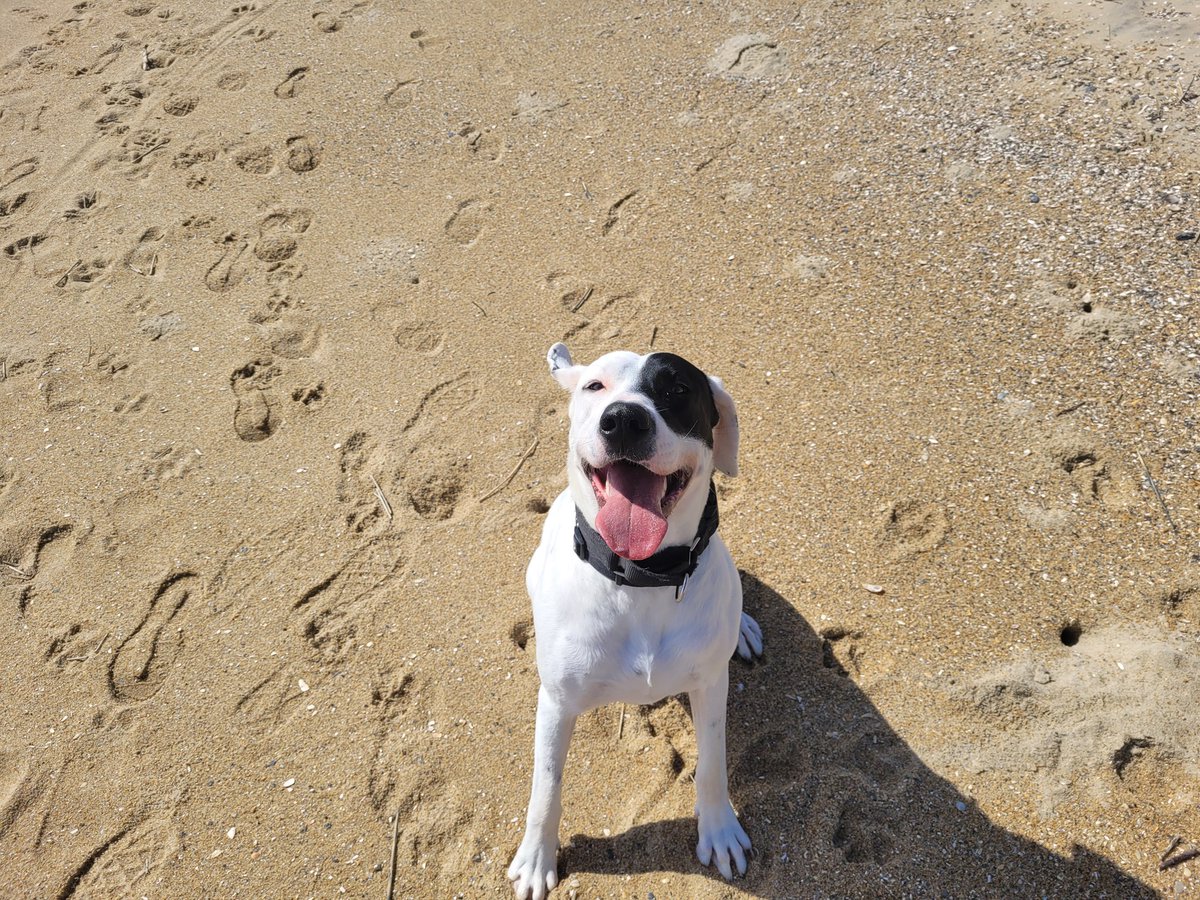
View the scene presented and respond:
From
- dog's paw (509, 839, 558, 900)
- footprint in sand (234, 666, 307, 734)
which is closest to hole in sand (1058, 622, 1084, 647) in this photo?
A: dog's paw (509, 839, 558, 900)

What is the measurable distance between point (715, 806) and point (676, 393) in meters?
1.52

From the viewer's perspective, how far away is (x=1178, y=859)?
9.01 feet

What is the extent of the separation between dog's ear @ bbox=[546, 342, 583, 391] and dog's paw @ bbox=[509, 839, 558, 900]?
161 centimetres

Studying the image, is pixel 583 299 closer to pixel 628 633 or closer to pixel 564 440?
pixel 564 440

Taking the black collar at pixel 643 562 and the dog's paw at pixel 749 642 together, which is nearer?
the black collar at pixel 643 562

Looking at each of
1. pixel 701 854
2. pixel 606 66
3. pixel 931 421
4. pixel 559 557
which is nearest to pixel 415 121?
pixel 606 66

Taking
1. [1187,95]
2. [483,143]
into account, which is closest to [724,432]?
[483,143]

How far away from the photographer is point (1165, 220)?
454 cm

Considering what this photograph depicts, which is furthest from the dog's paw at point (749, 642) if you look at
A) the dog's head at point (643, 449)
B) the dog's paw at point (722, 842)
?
the dog's head at point (643, 449)

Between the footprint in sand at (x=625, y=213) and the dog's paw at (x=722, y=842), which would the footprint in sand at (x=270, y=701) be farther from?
the footprint in sand at (x=625, y=213)

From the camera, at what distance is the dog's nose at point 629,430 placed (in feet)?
6.98

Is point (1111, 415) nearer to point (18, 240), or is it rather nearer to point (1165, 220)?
point (1165, 220)

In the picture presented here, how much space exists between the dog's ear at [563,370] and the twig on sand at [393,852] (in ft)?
5.85

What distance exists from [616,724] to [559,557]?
3.52ft
